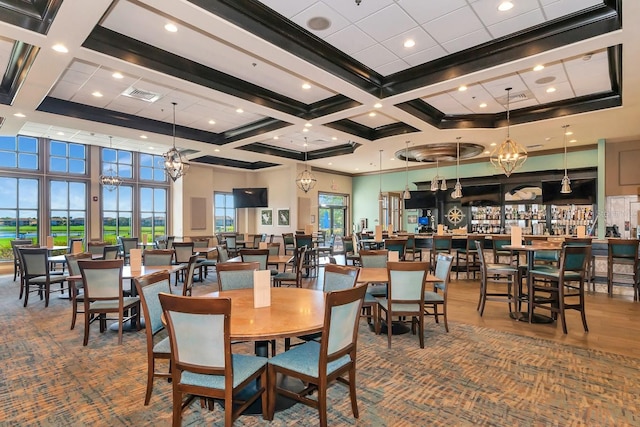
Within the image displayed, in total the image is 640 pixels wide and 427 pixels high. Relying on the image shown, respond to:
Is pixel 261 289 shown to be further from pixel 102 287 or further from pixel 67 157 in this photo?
pixel 67 157

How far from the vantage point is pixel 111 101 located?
630 cm

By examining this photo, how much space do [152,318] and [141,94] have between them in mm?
4692

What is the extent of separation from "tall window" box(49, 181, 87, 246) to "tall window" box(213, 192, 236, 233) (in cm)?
397

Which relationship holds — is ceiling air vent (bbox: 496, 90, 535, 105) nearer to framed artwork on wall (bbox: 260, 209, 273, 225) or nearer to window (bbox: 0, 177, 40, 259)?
framed artwork on wall (bbox: 260, 209, 273, 225)

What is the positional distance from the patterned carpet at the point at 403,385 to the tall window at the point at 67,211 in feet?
22.6

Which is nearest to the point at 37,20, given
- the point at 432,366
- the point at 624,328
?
the point at 432,366

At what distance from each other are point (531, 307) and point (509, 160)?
2.45 meters

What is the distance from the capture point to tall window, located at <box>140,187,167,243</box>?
11453 millimetres

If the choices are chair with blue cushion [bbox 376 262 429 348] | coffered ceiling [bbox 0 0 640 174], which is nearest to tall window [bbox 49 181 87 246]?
coffered ceiling [bbox 0 0 640 174]

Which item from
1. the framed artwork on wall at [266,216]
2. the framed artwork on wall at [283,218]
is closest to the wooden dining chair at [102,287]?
the framed artwork on wall at [283,218]

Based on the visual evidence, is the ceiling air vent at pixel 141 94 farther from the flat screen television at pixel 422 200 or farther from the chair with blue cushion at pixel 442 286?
the flat screen television at pixel 422 200

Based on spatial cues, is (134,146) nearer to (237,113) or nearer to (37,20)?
(237,113)

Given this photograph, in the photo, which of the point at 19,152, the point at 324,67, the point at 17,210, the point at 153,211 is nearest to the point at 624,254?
the point at 324,67

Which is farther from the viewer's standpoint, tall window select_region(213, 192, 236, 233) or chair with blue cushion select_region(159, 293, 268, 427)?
tall window select_region(213, 192, 236, 233)
